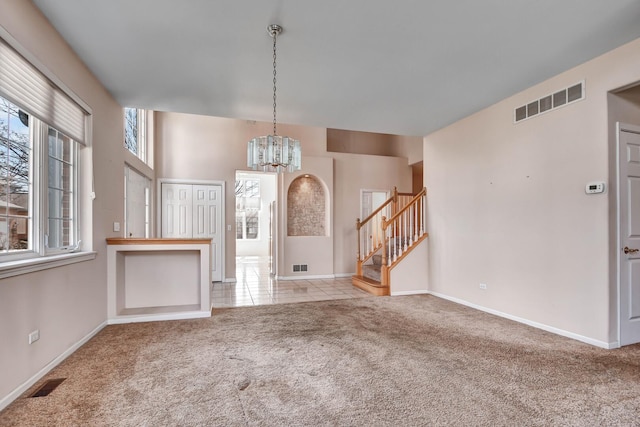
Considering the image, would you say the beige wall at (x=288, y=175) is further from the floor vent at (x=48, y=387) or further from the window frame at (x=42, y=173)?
the floor vent at (x=48, y=387)

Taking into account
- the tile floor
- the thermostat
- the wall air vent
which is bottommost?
the tile floor

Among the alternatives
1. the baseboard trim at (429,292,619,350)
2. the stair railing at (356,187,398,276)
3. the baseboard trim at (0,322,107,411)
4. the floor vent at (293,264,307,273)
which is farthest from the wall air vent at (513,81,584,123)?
the baseboard trim at (0,322,107,411)

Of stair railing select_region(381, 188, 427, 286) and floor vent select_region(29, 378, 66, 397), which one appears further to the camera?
stair railing select_region(381, 188, 427, 286)

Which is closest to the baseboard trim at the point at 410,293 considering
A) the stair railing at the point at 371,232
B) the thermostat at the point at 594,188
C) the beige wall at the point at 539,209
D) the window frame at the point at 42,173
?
the beige wall at the point at 539,209

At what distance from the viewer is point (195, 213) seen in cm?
641

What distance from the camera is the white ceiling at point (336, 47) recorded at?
2357 mm

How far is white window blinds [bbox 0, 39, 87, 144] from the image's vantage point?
2.07m

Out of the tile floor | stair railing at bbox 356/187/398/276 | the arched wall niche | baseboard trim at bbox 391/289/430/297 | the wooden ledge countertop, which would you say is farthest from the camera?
the arched wall niche

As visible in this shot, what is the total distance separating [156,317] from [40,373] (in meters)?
1.51

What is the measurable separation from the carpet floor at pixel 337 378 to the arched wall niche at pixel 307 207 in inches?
139

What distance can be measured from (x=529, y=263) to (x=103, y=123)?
5.25 metres

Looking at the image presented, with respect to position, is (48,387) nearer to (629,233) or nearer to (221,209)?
(221,209)

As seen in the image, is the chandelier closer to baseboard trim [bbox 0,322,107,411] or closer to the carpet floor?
the carpet floor

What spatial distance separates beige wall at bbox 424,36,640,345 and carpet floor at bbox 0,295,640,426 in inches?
16.1
